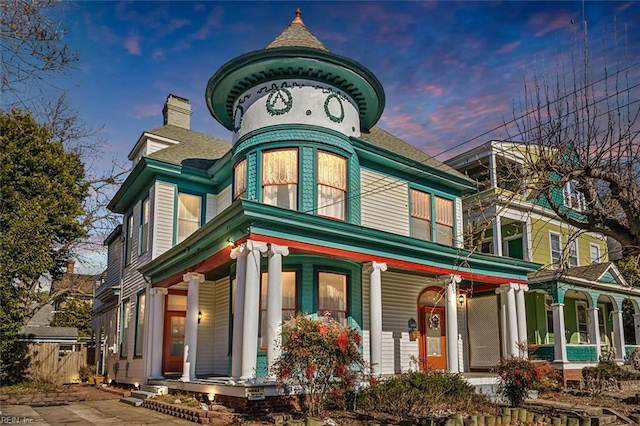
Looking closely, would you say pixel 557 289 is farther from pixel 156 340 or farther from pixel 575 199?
pixel 156 340

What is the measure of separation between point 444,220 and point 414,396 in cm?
872

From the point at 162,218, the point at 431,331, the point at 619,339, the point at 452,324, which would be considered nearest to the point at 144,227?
the point at 162,218

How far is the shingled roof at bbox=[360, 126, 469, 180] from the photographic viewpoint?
1842 cm

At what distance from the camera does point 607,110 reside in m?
6.71

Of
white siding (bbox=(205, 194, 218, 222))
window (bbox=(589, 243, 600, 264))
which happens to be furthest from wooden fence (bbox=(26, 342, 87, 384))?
window (bbox=(589, 243, 600, 264))

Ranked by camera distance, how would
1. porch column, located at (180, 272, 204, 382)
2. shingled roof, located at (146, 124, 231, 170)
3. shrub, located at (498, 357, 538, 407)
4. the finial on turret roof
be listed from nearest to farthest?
1. shrub, located at (498, 357, 538, 407)
2. porch column, located at (180, 272, 204, 382)
3. the finial on turret roof
4. shingled roof, located at (146, 124, 231, 170)

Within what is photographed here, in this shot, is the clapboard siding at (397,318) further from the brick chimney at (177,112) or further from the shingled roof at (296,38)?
the brick chimney at (177,112)

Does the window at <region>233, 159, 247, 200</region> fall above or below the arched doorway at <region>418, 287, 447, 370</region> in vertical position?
above

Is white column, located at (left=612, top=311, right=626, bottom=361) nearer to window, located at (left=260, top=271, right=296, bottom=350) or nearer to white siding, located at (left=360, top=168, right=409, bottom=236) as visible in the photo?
white siding, located at (left=360, top=168, right=409, bottom=236)

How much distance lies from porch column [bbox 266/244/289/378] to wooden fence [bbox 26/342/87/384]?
38.4ft

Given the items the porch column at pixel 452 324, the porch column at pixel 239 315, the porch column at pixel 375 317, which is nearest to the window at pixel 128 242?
the porch column at pixel 239 315

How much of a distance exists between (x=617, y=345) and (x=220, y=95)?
58.8 ft

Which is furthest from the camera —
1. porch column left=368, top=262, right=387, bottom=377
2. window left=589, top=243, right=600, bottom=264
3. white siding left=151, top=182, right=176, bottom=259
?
window left=589, top=243, right=600, bottom=264

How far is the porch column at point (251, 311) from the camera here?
11.4m
